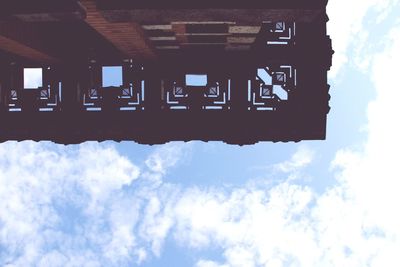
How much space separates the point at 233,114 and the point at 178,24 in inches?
200

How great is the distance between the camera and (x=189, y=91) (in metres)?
20.4

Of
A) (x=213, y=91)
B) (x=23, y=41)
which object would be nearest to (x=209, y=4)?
(x=23, y=41)

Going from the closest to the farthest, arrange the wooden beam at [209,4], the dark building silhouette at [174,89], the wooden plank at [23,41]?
the wooden beam at [209,4]
the wooden plank at [23,41]
the dark building silhouette at [174,89]

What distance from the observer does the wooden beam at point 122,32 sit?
1239cm

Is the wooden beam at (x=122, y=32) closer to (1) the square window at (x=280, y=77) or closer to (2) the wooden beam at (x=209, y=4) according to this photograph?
(2) the wooden beam at (x=209, y=4)

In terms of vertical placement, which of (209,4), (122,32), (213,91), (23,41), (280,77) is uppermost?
(209,4)

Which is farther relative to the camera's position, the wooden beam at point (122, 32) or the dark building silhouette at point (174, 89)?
the dark building silhouette at point (174, 89)

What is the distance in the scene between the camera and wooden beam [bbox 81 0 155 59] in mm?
12390

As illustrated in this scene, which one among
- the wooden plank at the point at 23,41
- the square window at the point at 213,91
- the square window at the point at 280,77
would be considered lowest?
the square window at the point at 213,91

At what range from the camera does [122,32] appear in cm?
1433

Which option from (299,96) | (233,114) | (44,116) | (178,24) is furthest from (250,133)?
(44,116)

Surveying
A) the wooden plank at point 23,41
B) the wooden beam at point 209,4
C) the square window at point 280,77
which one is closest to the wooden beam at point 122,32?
the wooden beam at point 209,4

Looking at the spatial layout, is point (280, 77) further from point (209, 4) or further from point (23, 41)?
point (23, 41)

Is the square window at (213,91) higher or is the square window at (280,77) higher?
the square window at (280,77)
